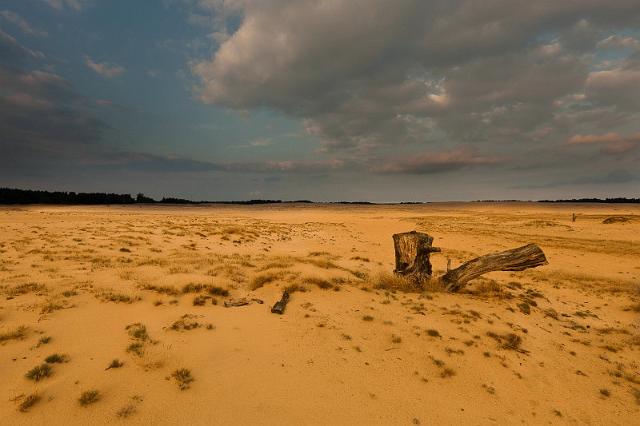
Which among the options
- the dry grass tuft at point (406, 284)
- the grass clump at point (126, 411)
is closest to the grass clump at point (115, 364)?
the grass clump at point (126, 411)

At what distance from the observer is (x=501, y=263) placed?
38.3ft

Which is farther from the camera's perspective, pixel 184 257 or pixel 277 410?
pixel 184 257

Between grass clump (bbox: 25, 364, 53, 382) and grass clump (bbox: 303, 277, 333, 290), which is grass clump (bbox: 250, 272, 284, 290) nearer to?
grass clump (bbox: 303, 277, 333, 290)

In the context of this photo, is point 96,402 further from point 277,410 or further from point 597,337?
point 597,337

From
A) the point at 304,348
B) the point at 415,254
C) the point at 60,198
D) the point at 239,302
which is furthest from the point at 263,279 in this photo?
the point at 60,198

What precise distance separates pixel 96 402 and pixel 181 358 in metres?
1.59

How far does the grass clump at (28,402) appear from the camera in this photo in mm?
4962

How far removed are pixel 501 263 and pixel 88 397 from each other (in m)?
11.9

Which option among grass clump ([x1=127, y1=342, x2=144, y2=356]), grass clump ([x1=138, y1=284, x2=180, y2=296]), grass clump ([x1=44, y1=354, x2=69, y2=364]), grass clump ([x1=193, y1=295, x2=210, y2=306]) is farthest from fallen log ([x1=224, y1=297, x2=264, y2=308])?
grass clump ([x1=44, y1=354, x2=69, y2=364])

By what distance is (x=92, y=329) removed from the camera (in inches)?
302

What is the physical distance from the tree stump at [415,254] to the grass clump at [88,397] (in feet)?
34.1

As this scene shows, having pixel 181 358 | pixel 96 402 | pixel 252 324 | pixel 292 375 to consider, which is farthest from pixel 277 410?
pixel 252 324

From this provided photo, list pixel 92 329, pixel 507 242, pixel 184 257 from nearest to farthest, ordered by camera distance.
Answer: pixel 92 329 → pixel 184 257 → pixel 507 242

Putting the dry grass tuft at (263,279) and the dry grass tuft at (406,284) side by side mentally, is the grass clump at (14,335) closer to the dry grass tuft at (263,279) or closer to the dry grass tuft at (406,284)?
the dry grass tuft at (263,279)
